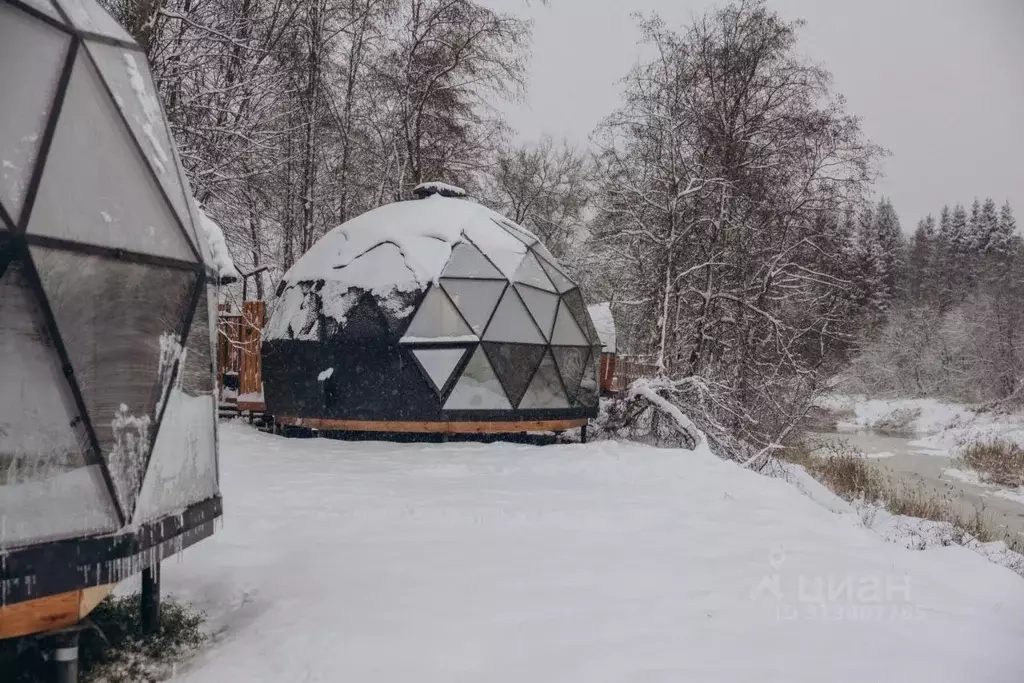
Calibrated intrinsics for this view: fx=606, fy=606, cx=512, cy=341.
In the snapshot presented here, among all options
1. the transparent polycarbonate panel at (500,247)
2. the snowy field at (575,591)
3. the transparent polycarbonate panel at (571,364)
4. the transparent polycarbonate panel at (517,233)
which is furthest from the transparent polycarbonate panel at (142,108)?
the transparent polycarbonate panel at (517,233)

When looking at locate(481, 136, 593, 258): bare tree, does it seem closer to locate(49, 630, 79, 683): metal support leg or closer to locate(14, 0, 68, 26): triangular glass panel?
locate(14, 0, 68, 26): triangular glass panel

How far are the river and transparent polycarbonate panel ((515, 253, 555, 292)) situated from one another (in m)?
8.39

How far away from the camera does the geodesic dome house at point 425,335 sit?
7.43 meters

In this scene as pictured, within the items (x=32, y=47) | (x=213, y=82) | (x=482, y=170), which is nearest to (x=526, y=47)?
(x=482, y=170)

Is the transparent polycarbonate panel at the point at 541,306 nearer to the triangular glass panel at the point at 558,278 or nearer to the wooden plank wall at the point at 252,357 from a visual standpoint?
the triangular glass panel at the point at 558,278

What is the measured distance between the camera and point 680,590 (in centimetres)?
291

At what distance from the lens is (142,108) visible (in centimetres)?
251

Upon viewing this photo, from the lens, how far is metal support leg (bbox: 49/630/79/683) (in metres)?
2.02

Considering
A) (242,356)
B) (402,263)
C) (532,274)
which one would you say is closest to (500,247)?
(532,274)

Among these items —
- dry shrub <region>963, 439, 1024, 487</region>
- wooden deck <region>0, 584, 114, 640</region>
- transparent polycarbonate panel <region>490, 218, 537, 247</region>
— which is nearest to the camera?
wooden deck <region>0, 584, 114, 640</region>

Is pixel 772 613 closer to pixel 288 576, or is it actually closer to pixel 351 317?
pixel 288 576

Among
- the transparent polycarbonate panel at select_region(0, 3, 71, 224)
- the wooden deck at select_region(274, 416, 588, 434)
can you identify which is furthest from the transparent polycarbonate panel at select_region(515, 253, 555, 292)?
the transparent polycarbonate panel at select_region(0, 3, 71, 224)

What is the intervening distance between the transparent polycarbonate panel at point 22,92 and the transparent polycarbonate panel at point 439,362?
17.8ft

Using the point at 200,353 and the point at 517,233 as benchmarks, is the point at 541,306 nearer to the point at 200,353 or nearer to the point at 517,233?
the point at 517,233
